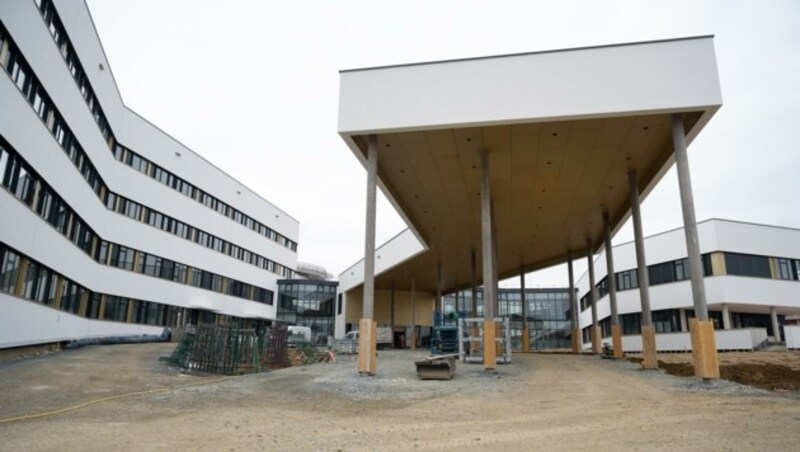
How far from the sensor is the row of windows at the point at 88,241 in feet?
57.0

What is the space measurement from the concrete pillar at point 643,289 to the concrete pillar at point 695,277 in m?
4.58

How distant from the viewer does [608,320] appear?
52875mm

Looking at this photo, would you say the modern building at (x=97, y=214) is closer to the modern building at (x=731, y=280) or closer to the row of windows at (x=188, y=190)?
the row of windows at (x=188, y=190)

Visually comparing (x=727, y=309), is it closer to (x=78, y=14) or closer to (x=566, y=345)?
(x=566, y=345)

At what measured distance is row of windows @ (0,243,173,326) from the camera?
17.7 m

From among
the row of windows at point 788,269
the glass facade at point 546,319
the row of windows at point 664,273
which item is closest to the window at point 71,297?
the row of windows at point 664,273

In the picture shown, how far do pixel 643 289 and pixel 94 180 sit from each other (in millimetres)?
29287

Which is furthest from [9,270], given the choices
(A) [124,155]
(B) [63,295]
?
(A) [124,155]

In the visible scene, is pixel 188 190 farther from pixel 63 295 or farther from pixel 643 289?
pixel 643 289

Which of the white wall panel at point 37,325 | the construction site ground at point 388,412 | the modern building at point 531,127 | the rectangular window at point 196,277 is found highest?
the modern building at point 531,127

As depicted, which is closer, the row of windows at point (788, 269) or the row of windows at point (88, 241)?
the row of windows at point (88, 241)

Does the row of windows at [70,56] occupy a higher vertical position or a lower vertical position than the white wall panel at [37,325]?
higher

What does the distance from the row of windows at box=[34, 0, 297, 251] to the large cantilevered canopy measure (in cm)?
1212

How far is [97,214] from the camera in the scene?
2998 centimetres
